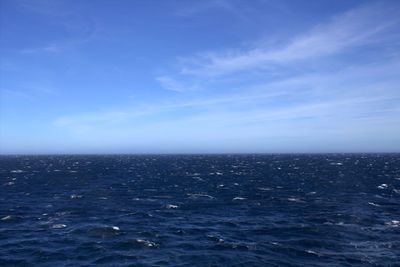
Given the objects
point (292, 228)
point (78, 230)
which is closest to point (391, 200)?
point (292, 228)

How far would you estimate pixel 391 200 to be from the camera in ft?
142

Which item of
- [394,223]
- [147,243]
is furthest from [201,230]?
[394,223]

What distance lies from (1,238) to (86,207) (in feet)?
42.9

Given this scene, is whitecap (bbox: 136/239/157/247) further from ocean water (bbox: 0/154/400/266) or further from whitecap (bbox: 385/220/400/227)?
whitecap (bbox: 385/220/400/227)

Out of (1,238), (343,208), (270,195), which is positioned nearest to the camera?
(1,238)

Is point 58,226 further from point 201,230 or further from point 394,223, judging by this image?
point 394,223

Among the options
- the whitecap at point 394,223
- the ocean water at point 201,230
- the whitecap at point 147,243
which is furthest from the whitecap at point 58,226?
the whitecap at point 394,223

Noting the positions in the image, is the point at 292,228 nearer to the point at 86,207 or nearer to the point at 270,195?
the point at 270,195

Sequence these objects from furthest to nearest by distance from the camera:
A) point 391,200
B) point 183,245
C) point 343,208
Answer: point 391,200 < point 343,208 < point 183,245

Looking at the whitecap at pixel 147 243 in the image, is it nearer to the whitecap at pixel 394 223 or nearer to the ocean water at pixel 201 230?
the ocean water at pixel 201 230

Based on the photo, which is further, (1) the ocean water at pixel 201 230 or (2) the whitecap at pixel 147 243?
(2) the whitecap at pixel 147 243

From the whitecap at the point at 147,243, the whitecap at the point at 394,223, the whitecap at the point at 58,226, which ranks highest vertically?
the whitecap at the point at 394,223

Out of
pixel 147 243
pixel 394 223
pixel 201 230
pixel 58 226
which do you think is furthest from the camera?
pixel 394 223

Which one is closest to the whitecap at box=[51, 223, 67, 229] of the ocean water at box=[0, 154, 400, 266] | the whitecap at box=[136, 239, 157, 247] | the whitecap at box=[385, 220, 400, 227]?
the ocean water at box=[0, 154, 400, 266]
